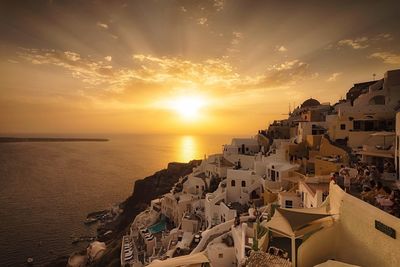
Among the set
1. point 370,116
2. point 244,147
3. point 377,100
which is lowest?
point 244,147

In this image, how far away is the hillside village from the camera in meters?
10.3

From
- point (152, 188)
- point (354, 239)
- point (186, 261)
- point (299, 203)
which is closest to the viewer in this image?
point (354, 239)

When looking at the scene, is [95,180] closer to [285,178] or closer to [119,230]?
[119,230]

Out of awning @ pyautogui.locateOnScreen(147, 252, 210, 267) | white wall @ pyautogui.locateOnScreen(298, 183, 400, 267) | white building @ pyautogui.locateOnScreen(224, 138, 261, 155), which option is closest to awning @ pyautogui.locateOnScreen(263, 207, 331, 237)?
white wall @ pyautogui.locateOnScreen(298, 183, 400, 267)

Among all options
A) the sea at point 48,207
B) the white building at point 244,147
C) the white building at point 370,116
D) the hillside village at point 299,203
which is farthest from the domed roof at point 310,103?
the sea at point 48,207

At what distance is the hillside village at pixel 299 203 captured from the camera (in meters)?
10.3

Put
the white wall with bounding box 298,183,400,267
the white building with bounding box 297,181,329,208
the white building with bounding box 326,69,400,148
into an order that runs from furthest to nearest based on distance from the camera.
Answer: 1. the white building with bounding box 326,69,400,148
2. the white building with bounding box 297,181,329,208
3. the white wall with bounding box 298,183,400,267

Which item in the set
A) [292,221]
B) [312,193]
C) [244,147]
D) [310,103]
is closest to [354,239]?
[292,221]

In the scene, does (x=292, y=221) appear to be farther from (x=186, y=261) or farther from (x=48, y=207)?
(x=48, y=207)

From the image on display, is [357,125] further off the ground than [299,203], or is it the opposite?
[357,125]

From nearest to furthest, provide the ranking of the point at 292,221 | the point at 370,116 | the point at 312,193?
the point at 292,221, the point at 312,193, the point at 370,116

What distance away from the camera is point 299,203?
21.4 m

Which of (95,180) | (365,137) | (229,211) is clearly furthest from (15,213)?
(365,137)

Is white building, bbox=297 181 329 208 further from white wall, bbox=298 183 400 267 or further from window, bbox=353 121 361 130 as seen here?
window, bbox=353 121 361 130
